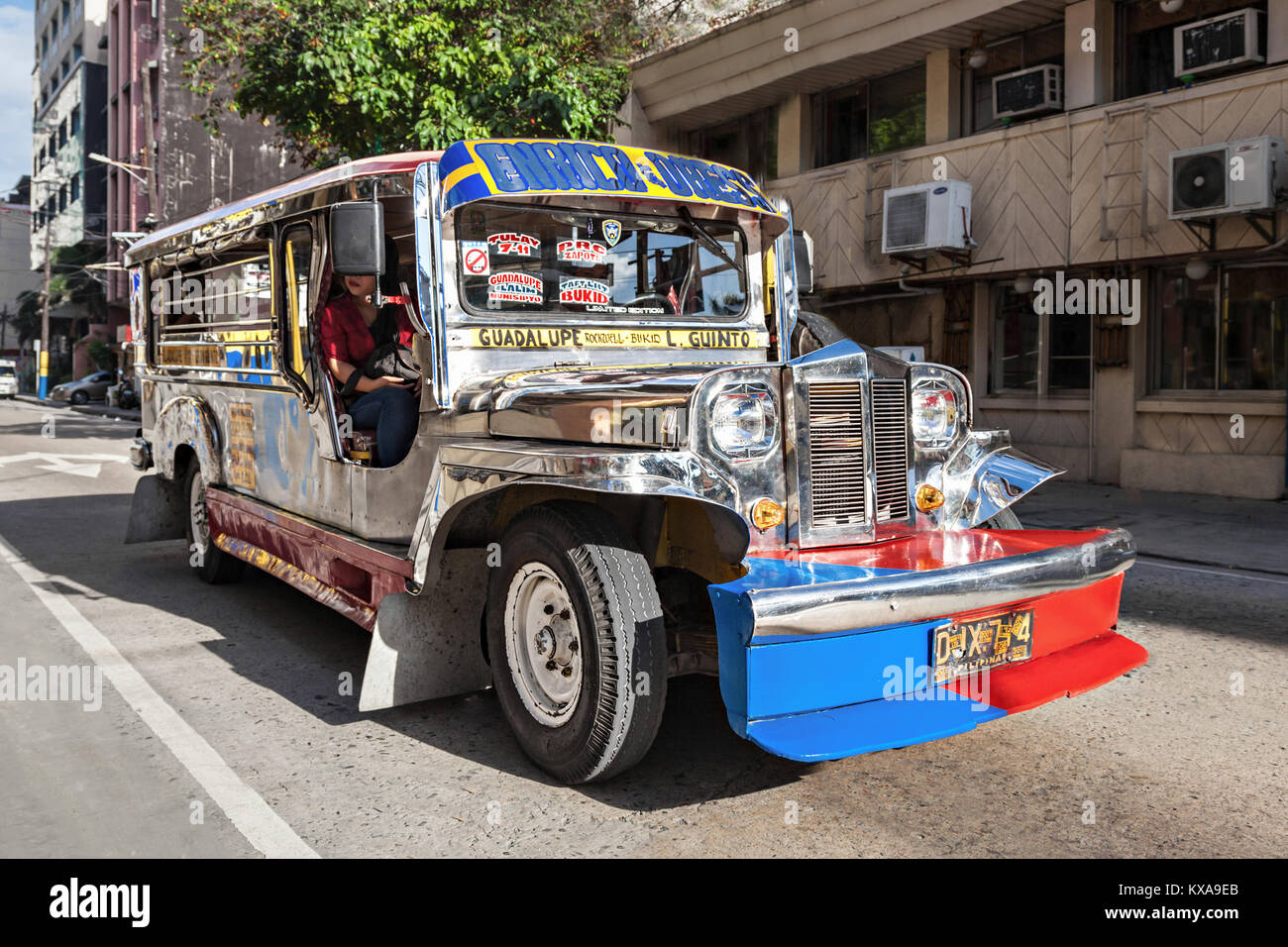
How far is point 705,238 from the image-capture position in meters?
5.19

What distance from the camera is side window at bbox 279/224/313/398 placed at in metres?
5.43

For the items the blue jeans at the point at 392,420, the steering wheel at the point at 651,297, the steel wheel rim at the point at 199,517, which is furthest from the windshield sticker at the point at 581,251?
the steel wheel rim at the point at 199,517

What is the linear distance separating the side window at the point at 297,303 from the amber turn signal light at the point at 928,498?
296 centimetres

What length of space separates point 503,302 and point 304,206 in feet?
4.50

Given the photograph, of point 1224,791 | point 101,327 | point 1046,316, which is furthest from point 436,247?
point 101,327

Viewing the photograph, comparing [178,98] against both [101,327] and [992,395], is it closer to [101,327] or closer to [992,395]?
[101,327]

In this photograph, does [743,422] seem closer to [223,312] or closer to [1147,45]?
[223,312]

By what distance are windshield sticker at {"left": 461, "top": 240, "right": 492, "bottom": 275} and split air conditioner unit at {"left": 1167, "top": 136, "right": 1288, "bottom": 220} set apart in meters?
10.5

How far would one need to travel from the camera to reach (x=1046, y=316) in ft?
50.0

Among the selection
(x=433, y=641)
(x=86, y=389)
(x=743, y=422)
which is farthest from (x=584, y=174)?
(x=86, y=389)

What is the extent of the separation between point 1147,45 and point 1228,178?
120 inches

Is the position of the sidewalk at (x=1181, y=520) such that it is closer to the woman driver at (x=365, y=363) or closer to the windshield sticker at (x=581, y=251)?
the windshield sticker at (x=581, y=251)

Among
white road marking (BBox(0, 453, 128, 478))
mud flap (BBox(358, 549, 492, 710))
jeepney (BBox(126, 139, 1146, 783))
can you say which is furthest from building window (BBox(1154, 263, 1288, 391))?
white road marking (BBox(0, 453, 128, 478))

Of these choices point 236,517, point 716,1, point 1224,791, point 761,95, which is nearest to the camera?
point 1224,791
